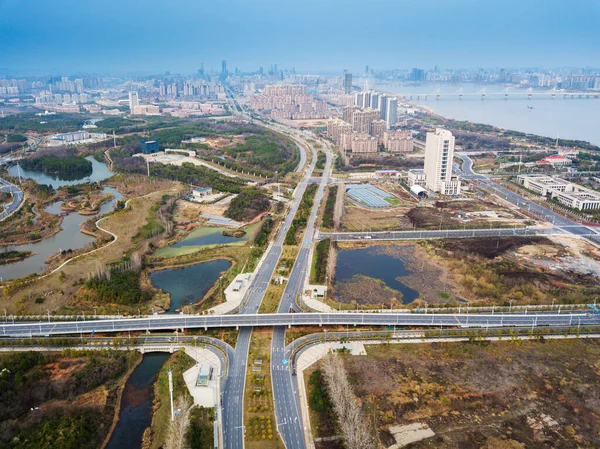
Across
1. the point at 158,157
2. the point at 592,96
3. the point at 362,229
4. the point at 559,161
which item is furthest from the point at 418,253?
the point at 592,96

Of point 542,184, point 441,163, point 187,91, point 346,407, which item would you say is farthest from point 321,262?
point 187,91

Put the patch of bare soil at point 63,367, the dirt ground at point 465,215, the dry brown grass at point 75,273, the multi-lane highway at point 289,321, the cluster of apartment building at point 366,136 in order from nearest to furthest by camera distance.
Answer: the patch of bare soil at point 63,367 < the multi-lane highway at point 289,321 < the dry brown grass at point 75,273 < the dirt ground at point 465,215 < the cluster of apartment building at point 366,136

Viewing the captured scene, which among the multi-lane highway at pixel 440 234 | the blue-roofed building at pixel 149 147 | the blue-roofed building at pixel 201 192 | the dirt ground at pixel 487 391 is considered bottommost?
the dirt ground at pixel 487 391

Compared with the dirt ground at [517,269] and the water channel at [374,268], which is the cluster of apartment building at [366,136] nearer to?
the dirt ground at [517,269]

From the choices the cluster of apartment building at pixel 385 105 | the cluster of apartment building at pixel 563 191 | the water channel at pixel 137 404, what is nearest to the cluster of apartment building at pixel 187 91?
the cluster of apartment building at pixel 385 105

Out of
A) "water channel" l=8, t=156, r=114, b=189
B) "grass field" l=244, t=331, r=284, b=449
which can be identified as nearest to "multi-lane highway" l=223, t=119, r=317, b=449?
"grass field" l=244, t=331, r=284, b=449

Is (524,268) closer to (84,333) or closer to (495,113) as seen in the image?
(84,333)
